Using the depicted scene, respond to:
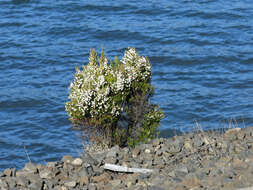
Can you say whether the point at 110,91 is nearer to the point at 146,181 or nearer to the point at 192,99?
the point at 146,181

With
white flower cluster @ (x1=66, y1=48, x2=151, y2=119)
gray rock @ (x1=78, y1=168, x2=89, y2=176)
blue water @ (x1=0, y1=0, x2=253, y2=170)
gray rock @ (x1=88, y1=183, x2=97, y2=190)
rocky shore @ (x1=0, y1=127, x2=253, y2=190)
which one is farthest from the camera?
blue water @ (x1=0, y1=0, x2=253, y2=170)

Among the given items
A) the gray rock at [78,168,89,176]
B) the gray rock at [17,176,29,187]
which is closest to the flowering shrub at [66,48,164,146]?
the gray rock at [78,168,89,176]

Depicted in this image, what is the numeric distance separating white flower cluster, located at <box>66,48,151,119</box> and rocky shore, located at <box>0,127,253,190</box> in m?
0.97

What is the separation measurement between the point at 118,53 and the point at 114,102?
14.8 meters

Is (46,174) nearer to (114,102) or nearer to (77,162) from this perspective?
(77,162)

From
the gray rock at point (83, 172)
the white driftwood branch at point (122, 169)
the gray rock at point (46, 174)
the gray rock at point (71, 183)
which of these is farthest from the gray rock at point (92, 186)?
the gray rock at point (46, 174)

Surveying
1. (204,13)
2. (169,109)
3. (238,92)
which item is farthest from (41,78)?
(204,13)

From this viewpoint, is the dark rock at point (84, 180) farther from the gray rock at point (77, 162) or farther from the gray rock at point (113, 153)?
the gray rock at point (113, 153)

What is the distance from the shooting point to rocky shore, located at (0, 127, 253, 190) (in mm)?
8953

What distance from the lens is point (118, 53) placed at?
2670 cm

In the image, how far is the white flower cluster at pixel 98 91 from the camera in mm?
11773

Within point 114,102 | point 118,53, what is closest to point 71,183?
point 114,102

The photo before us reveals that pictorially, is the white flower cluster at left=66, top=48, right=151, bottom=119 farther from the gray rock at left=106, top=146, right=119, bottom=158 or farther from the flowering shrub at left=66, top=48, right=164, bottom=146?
the gray rock at left=106, top=146, right=119, bottom=158

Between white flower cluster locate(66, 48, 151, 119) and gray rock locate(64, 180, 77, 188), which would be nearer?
gray rock locate(64, 180, 77, 188)
